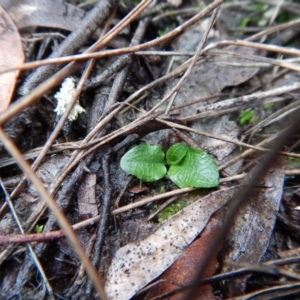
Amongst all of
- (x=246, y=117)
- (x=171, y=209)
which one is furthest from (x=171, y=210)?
(x=246, y=117)

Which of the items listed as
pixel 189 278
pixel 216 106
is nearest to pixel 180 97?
pixel 216 106

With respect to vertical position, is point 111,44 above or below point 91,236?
above

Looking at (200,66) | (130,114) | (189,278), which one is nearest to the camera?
(189,278)

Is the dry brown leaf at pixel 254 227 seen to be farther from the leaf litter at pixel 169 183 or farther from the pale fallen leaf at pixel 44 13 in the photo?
the pale fallen leaf at pixel 44 13

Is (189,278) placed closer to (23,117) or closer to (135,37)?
(23,117)

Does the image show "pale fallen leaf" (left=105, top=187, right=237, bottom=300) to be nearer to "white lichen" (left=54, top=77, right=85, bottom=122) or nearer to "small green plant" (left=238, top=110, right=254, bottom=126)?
"small green plant" (left=238, top=110, right=254, bottom=126)

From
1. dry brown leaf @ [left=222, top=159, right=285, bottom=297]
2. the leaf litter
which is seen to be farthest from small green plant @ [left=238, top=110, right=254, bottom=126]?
dry brown leaf @ [left=222, top=159, right=285, bottom=297]
